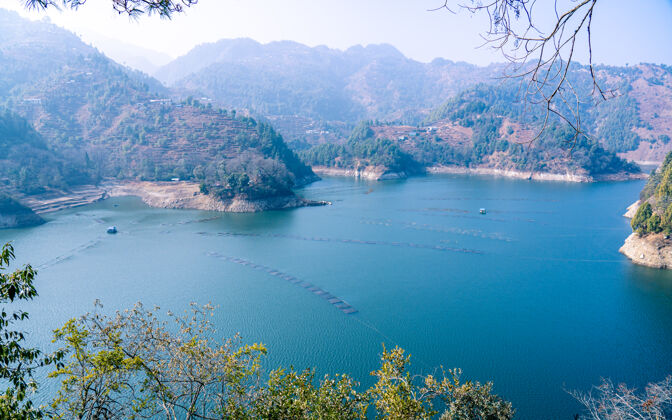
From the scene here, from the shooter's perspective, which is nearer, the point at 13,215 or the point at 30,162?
the point at 13,215

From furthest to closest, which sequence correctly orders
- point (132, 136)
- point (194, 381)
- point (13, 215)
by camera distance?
point (132, 136) → point (13, 215) → point (194, 381)

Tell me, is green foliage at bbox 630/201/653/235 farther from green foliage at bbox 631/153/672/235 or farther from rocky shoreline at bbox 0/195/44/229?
rocky shoreline at bbox 0/195/44/229

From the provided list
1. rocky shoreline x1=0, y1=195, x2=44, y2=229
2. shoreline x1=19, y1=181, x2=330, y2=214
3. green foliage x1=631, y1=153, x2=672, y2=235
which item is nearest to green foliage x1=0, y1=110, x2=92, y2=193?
shoreline x1=19, y1=181, x2=330, y2=214

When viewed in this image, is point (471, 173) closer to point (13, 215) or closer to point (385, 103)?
point (13, 215)

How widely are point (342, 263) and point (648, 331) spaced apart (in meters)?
15.3

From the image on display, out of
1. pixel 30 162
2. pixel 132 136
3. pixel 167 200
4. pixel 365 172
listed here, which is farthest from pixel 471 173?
pixel 30 162

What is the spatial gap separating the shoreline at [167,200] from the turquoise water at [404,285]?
2.22 m

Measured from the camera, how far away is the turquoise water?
14.0m

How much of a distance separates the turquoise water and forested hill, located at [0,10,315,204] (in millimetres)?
7378

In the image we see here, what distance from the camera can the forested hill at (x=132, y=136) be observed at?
147 feet

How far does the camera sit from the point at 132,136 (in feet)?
208

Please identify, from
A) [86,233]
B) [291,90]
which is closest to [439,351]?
[86,233]

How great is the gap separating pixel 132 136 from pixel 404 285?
58424 mm

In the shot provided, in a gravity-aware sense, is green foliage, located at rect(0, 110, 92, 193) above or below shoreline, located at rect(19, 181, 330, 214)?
above
